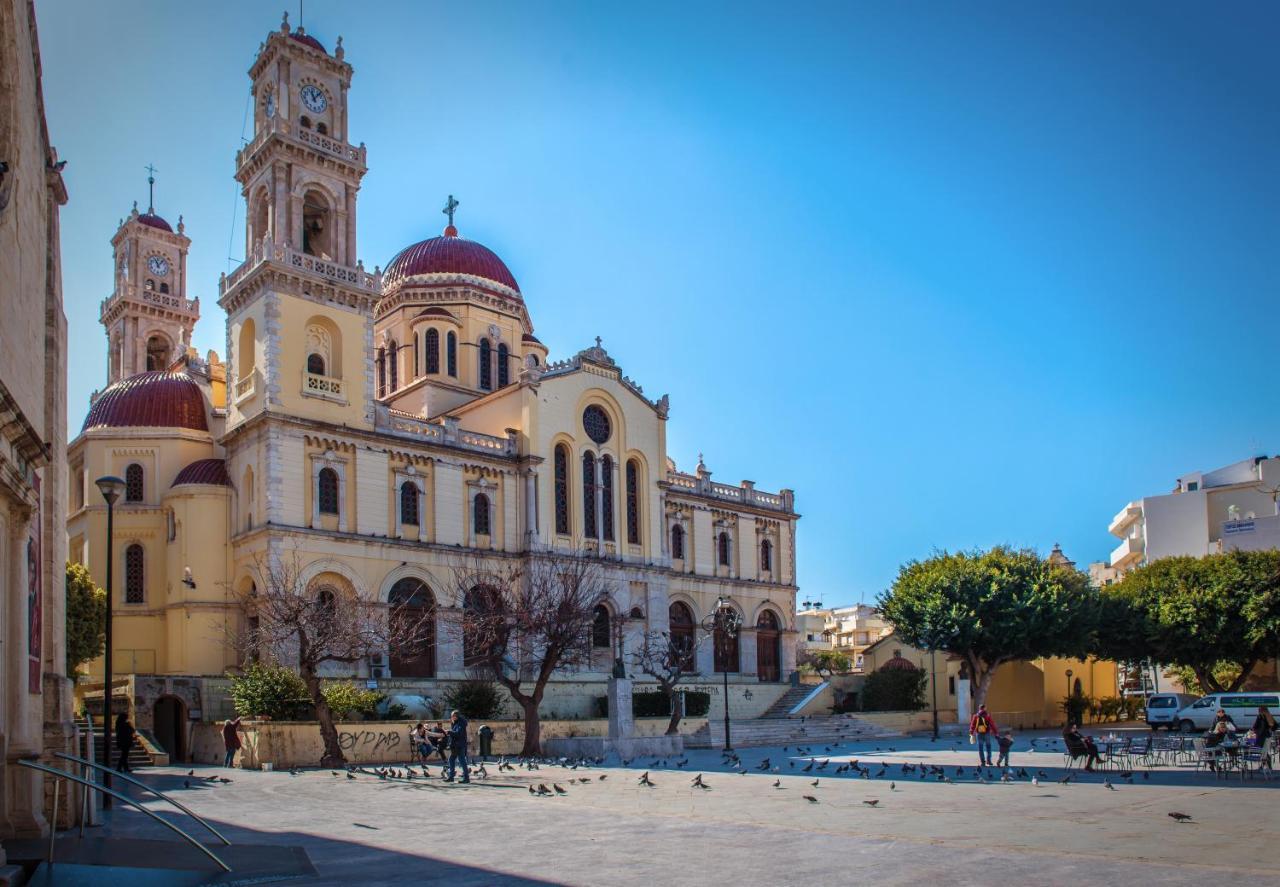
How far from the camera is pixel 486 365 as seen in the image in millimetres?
54125

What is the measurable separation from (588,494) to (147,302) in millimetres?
23329

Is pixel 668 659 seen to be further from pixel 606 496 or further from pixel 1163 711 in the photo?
pixel 1163 711

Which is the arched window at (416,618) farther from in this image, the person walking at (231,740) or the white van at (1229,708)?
the white van at (1229,708)

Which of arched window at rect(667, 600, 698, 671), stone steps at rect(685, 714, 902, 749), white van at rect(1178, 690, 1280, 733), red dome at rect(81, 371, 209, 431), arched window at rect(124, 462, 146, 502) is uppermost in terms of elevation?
red dome at rect(81, 371, 209, 431)

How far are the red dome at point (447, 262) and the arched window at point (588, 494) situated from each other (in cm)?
1063

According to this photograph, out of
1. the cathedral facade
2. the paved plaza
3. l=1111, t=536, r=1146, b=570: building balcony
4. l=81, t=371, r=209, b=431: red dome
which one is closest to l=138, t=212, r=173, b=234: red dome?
the cathedral facade

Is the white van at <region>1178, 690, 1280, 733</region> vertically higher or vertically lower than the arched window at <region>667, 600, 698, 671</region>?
lower

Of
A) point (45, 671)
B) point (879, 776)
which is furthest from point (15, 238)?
point (879, 776)

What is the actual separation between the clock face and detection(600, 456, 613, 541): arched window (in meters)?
17.5

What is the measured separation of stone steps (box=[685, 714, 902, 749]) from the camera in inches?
1608

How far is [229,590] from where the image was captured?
1629 inches

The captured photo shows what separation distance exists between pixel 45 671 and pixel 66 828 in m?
2.08

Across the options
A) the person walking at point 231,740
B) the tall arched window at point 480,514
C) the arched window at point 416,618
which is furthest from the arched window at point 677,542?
the person walking at point 231,740

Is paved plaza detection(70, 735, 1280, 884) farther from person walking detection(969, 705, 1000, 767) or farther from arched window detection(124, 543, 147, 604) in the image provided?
arched window detection(124, 543, 147, 604)
